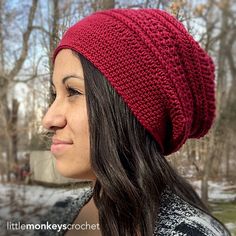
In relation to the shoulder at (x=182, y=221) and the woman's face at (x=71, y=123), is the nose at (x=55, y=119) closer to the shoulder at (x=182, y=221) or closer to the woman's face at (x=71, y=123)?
the woman's face at (x=71, y=123)

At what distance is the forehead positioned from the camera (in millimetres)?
719

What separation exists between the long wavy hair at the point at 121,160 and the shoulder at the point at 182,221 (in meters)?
0.02

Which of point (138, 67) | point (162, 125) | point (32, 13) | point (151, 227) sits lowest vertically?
point (151, 227)

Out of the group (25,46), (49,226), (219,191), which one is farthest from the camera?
(25,46)

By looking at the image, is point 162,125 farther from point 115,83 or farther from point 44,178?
point 44,178

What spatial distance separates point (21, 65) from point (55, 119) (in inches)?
74.8

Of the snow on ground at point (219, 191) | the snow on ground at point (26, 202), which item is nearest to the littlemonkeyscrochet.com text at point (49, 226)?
the snow on ground at point (26, 202)

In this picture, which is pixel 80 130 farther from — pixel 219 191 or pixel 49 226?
pixel 219 191

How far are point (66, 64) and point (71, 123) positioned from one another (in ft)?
0.45

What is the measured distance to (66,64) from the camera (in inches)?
28.9

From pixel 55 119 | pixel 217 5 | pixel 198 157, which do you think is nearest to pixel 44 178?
pixel 198 157

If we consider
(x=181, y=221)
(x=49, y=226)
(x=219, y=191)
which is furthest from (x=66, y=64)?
(x=219, y=191)

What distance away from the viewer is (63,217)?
107cm

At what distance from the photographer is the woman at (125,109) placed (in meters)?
0.70
